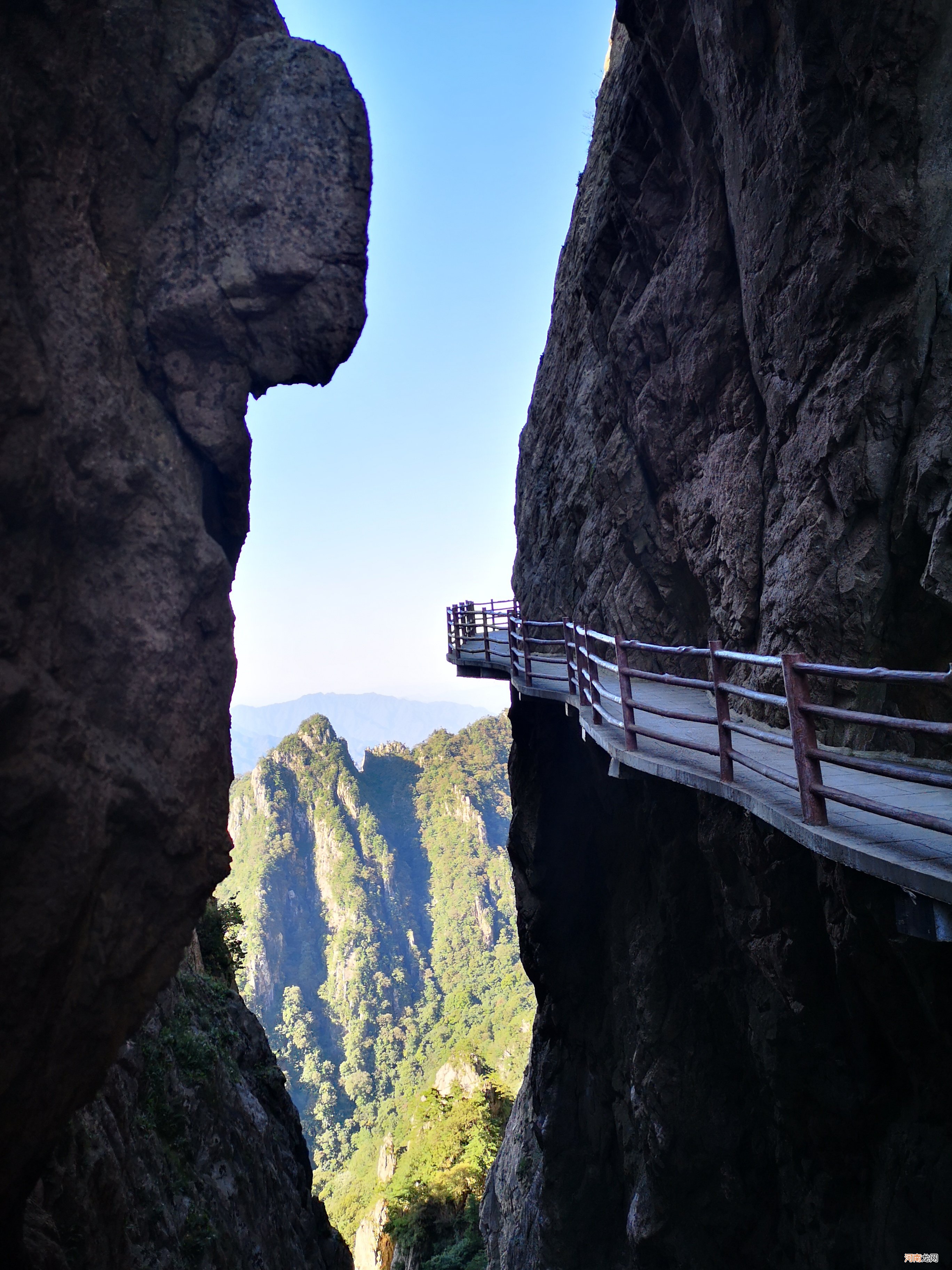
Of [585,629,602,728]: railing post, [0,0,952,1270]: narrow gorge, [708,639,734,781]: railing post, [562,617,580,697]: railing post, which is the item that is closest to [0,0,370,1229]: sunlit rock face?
[0,0,952,1270]: narrow gorge

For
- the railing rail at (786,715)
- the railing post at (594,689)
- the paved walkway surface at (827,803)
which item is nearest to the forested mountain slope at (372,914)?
the railing rail at (786,715)

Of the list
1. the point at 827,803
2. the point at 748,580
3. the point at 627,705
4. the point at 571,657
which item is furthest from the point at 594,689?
the point at 827,803

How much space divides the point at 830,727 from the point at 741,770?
154cm

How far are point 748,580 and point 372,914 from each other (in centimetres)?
9796

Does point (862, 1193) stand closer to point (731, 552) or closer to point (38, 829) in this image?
point (731, 552)

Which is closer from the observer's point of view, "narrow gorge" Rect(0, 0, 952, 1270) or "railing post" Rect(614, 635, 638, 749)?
"narrow gorge" Rect(0, 0, 952, 1270)

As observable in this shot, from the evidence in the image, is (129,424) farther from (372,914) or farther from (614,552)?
(372,914)

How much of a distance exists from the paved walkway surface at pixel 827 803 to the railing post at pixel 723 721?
0.09 m

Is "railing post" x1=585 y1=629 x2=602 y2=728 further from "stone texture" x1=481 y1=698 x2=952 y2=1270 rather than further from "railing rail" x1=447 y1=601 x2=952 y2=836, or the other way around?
"stone texture" x1=481 y1=698 x2=952 y2=1270

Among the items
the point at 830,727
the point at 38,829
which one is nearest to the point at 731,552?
the point at 830,727

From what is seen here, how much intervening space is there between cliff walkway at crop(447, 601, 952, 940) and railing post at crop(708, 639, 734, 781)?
0.01m

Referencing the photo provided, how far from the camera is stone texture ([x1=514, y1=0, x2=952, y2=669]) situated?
18.3ft

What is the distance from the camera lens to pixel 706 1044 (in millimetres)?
9023

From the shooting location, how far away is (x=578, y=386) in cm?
1435
